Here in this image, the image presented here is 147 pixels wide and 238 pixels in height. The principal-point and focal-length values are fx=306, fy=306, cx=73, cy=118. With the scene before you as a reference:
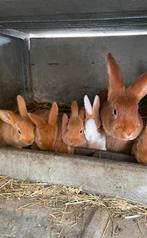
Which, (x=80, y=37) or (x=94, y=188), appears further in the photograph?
(x=80, y=37)

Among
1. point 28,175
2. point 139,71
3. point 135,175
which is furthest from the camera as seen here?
point 139,71

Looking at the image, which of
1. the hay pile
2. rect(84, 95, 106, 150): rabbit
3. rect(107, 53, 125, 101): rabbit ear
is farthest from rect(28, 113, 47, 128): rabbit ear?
rect(107, 53, 125, 101): rabbit ear

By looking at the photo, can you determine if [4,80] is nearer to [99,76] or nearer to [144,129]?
[99,76]

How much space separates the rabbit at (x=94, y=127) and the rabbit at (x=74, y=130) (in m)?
0.05

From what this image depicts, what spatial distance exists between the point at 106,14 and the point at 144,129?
3.50 ft

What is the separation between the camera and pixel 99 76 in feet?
12.4

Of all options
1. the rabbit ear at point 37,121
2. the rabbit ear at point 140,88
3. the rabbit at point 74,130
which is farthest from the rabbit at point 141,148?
the rabbit ear at point 37,121

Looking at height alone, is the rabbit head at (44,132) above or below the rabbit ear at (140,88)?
below

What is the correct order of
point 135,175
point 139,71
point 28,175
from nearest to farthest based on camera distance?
point 135,175
point 28,175
point 139,71

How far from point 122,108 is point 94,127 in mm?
384

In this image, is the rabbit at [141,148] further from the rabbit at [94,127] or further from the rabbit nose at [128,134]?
the rabbit at [94,127]

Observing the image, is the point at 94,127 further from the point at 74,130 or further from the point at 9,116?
the point at 9,116

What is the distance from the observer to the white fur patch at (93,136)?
2.53m

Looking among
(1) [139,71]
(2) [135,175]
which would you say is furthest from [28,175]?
(1) [139,71]
